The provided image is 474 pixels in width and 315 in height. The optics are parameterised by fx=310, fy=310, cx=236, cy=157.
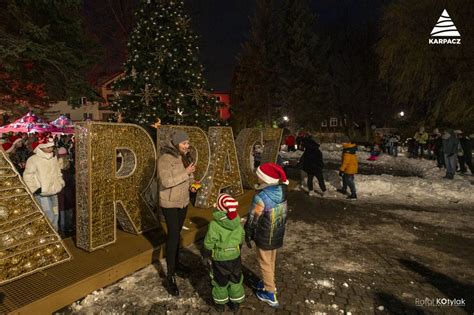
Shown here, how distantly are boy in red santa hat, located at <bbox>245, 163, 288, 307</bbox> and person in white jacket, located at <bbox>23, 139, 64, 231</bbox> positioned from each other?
11.3 feet

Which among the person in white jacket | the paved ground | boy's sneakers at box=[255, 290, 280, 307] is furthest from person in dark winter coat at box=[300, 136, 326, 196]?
the person in white jacket

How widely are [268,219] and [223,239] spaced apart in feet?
1.96

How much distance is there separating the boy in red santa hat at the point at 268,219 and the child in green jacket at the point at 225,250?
0.82 feet

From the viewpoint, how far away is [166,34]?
11281 millimetres

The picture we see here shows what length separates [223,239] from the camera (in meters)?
3.47

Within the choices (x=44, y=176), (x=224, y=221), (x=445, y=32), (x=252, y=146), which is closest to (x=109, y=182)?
(x=44, y=176)

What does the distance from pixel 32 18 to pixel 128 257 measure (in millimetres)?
10816

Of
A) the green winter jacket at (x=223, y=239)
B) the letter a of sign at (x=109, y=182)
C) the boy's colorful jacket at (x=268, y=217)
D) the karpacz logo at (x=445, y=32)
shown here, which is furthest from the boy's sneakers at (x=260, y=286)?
the karpacz logo at (x=445, y=32)

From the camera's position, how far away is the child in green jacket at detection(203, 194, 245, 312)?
3.48 meters

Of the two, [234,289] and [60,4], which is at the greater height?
[60,4]

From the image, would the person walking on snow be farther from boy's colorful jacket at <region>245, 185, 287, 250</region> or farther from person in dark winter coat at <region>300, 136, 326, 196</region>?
boy's colorful jacket at <region>245, 185, 287, 250</region>

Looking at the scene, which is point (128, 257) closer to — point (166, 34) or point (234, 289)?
point (234, 289)

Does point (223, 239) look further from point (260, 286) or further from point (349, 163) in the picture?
point (349, 163)

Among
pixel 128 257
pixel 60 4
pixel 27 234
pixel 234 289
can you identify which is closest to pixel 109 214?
pixel 128 257
